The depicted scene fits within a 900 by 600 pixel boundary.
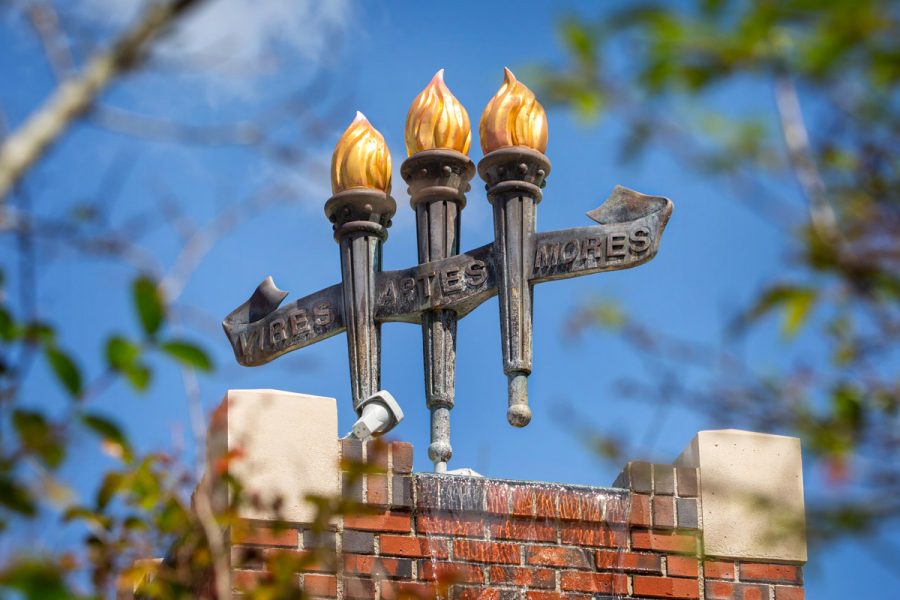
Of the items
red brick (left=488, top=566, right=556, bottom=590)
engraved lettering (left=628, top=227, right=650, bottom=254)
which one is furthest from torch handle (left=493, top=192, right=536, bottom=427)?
red brick (left=488, top=566, right=556, bottom=590)

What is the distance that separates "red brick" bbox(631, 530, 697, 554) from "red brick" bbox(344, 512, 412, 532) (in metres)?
1.13

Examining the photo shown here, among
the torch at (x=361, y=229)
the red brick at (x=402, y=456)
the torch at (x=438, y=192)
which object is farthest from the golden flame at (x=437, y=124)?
the red brick at (x=402, y=456)

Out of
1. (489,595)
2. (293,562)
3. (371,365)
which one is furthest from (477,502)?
(293,562)

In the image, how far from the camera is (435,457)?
8.66 m

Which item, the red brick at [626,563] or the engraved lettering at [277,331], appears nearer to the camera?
the red brick at [626,563]

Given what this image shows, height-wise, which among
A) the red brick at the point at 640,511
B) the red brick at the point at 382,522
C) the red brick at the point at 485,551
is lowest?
the red brick at the point at 485,551

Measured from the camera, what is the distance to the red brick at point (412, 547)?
289 inches

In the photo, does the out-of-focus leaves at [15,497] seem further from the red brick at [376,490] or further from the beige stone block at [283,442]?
the red brick at [376,490]

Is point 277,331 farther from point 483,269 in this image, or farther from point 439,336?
point 483,269

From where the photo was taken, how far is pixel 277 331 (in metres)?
9.74

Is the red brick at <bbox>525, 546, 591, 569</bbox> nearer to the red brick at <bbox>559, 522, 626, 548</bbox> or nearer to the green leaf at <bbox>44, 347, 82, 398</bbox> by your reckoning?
the red brick at <bbox>559, 522, 626, 548</bbox>

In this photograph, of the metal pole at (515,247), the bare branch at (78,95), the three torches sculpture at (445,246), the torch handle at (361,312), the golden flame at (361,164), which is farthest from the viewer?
the golden flame at (361,164)

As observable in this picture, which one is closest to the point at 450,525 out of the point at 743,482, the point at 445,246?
the point at 743,482

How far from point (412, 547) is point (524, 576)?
1.80ft
